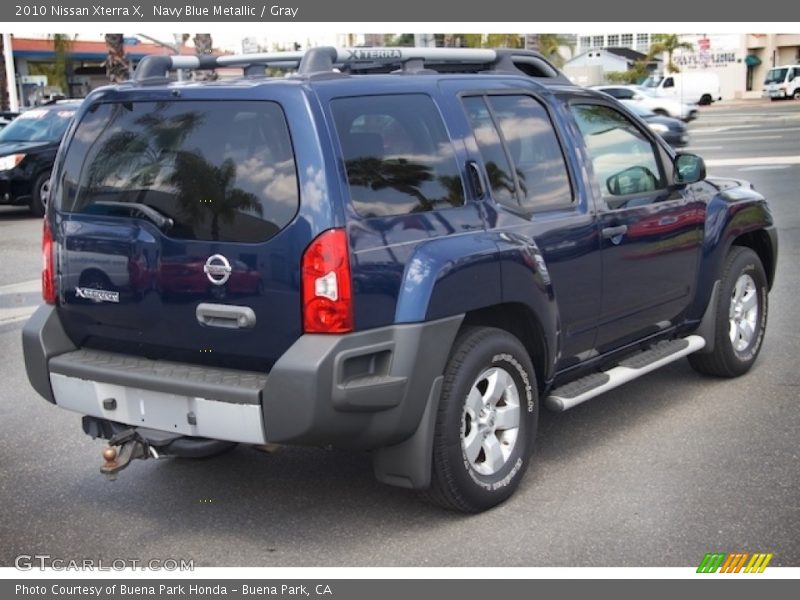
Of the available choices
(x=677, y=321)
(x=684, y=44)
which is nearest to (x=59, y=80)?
(x=684, y=44)

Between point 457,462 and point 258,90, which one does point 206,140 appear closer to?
point 258,90

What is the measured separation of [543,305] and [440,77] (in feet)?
3.74

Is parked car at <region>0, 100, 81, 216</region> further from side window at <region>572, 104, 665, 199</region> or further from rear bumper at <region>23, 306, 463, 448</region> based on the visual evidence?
rear bumper at <region>23, 306, 463, 448</region>

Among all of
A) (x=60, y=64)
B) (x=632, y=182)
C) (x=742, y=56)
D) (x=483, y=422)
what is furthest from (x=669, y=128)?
(x=742, y=56)

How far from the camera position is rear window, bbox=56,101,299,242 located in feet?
14.4

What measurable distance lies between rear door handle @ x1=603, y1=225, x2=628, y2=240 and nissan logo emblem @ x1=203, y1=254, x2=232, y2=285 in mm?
2079

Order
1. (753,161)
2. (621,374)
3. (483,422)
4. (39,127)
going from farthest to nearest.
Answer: (753,161) < (39,127) < (621,374) < (483,422)

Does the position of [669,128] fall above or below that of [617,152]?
below

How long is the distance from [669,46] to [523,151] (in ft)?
234

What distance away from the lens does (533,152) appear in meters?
5.41

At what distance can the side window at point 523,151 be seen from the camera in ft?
16.9

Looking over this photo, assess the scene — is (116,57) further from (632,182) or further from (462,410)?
(462,410)

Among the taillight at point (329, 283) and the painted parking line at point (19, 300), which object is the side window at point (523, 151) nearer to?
the taillight at point (329, 283)

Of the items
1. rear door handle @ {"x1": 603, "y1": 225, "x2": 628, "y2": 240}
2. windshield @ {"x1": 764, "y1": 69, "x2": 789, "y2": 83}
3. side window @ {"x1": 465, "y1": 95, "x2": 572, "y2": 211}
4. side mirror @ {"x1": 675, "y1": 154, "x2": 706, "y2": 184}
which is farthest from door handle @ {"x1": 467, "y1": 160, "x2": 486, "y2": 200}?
windshield @ {"x1": 764, "y1": 69, "x2": 789, "y2": 83}
